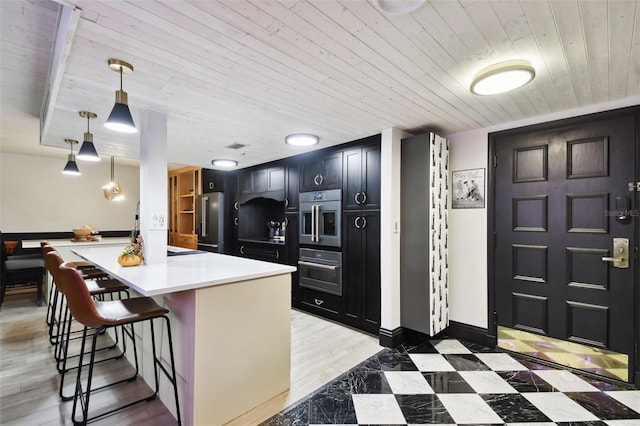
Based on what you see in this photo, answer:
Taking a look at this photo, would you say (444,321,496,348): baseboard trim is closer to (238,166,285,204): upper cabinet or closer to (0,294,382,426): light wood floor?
(0,294,382,426): light wood floor

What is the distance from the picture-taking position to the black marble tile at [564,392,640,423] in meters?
1.87

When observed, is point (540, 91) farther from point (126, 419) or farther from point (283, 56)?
point (126, 419)

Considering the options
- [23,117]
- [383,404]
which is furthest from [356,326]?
[23,117]

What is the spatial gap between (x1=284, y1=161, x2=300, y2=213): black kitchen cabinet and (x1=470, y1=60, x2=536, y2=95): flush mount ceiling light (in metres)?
2.56

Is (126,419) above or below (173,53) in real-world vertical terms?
below

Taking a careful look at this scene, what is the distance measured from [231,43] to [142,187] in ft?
5.19

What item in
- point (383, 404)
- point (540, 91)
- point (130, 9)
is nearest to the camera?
point (130, 9)

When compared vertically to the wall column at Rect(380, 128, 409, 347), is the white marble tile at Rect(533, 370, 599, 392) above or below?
below

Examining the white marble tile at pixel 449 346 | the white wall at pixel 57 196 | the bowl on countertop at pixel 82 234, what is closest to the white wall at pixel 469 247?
the white marble tile at pixel 449 346

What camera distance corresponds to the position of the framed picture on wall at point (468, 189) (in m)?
2.99

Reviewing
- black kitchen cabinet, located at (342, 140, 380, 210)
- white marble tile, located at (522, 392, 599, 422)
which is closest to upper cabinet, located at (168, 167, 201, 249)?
black kitchen cabinet, located at (342, 140, 380, 210)

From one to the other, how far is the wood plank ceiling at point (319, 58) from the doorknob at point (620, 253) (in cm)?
113

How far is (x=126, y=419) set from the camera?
1839 mm

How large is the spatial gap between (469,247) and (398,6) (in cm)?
253
